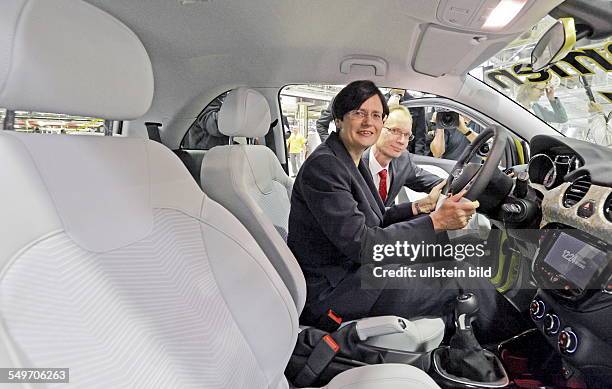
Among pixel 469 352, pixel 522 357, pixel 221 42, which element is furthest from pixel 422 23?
pixel 522 357

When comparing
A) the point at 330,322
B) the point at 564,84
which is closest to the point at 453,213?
the point at 330,322

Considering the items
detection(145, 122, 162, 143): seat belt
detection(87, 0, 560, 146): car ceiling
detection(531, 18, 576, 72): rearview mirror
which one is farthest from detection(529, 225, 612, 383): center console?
detection(145, 122, 162, 143): seat belt

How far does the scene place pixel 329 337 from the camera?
119cm

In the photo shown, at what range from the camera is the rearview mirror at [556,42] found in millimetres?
1275

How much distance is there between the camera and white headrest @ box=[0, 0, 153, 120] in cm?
54

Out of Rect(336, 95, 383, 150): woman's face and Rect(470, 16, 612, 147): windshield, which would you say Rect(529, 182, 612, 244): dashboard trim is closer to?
Rect(470, 16, 612, 147): windshield

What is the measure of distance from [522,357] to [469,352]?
0.26 m

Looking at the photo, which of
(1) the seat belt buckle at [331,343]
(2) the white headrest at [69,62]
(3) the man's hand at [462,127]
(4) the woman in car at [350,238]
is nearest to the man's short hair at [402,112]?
(3) the man's hand at [462,127]

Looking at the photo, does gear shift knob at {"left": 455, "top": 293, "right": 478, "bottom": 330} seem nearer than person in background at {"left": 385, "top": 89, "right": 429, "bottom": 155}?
Yes

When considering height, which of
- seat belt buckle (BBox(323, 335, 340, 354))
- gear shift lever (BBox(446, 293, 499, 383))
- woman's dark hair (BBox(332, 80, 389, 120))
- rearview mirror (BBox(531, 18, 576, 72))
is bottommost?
gear shift lever (BBox(446, 293, 499, 383))

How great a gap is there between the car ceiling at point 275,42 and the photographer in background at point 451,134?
0.19 meters

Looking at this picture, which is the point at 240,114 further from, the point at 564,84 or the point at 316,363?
the point at 564,84

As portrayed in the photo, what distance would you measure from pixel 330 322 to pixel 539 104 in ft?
4.21

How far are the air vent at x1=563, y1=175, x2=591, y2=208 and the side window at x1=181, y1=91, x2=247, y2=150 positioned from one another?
138 centimetres
